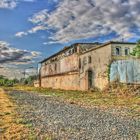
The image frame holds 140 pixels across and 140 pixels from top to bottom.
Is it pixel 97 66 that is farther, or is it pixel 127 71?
pixel 97 66

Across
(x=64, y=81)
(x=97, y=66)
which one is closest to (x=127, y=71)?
(x=97, y=66)

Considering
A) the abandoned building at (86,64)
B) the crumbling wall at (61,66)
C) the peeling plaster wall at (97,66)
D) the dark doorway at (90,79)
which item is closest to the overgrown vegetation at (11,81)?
the crumbling wall at (61,66)

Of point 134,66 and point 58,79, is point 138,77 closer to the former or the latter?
point 134,66

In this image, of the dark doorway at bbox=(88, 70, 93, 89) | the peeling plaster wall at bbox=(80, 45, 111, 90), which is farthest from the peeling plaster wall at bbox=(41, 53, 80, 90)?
the dark doorway at bbox=(88, 70, 93, 89)

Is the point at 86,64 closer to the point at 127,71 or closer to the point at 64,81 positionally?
the point at 127,71

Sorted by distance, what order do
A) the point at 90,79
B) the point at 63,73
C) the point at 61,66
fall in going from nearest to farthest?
the point at 90,79, the point at 63,73, the point at 61,66

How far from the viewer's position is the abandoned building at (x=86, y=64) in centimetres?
4072

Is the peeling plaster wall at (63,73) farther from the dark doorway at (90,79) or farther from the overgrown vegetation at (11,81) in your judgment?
the overgrown vegetation at (11,81)

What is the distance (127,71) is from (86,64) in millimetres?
12248

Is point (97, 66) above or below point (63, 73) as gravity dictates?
above

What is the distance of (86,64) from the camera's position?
47.8 metres

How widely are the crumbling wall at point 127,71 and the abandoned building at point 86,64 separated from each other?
7.82 feet

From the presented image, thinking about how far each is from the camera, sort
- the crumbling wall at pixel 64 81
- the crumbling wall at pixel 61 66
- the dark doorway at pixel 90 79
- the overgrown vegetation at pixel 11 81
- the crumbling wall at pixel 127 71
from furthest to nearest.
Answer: the overgrown vegetation at pixel 11 81 → the crumbling wall at pixel 61 66 → the crumbling wall at pixel 64 81 → the dark doorway at pixel 90 79 → the crumbling wall at pixel 127 71

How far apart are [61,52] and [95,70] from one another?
2305 centimetres
